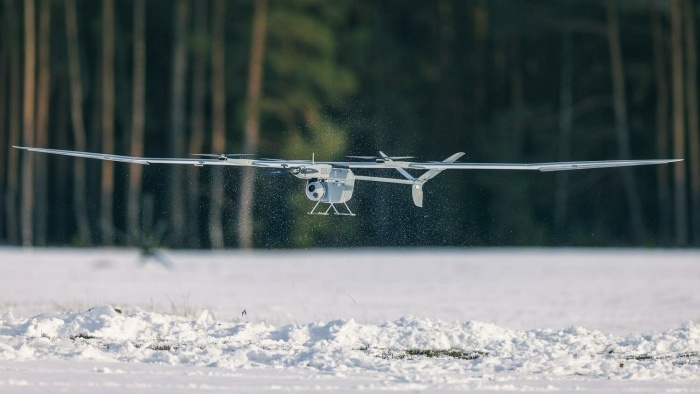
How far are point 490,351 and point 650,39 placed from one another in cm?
3413

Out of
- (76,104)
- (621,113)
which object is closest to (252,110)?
(76,104)

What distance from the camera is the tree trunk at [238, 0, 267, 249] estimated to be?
137ft

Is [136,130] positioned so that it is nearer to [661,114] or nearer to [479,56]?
[479,56]

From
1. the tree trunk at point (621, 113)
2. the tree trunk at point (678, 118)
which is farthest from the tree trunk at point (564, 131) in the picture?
the tree trunk at point (678, 118)

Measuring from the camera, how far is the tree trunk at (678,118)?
42000 mm

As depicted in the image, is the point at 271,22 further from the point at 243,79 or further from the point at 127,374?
the point at 127,374

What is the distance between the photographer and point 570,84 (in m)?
47.3

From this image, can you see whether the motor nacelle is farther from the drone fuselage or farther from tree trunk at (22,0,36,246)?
tree trunk at (22,0,36,246)

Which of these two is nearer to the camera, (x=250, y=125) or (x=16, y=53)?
(x=250, y=125)

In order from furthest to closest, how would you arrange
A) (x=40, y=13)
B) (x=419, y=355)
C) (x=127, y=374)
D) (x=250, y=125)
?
1. (x=40, y=13)
2. (x=250, y=125)
3. (x=419, y=355)
4. (x=127, y=374)

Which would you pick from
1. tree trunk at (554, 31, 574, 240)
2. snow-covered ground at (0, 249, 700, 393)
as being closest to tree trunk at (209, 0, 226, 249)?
tree trunk at (554, 31, 574, 240)

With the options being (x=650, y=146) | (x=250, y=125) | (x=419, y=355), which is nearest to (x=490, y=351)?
(x=419, y=355)

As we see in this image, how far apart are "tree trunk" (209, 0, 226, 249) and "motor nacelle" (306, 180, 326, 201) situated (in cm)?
2839

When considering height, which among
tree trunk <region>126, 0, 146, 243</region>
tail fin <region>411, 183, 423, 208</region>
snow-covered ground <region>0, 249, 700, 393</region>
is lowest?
snow-covered ground <region>0, 249, 700, 393</region>
